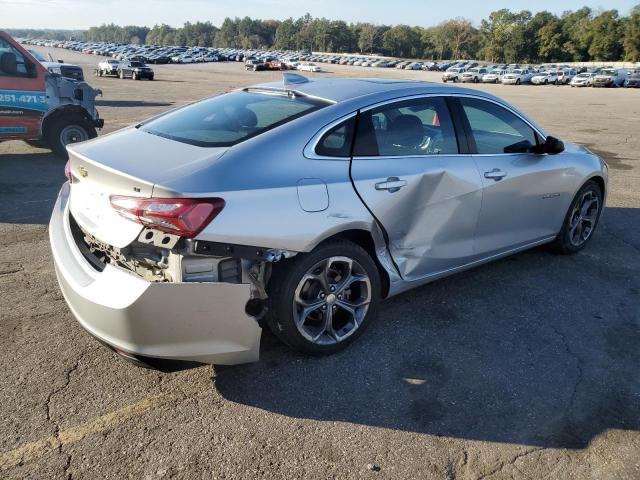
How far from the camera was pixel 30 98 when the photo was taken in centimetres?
882

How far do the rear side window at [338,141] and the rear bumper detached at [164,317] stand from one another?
98 centimetres

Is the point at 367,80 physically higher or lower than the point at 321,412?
higher

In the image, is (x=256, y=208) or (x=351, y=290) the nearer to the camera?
(x=256, y=208)

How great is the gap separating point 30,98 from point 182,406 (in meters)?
7.77

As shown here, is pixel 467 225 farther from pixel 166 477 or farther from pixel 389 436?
pixel 166 477

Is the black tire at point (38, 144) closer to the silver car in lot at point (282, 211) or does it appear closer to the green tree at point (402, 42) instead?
the silver car in lot at point (282, 211)

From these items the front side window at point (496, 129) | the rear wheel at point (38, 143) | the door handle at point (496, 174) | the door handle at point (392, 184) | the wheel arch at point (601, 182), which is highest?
the front side window at point (496, 129)

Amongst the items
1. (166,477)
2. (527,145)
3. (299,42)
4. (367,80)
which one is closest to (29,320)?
(166,477)

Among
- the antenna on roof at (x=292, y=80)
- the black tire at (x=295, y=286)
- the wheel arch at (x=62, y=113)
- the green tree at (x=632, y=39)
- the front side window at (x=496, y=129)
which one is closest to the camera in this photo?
the black tire at (x=295, y=286)

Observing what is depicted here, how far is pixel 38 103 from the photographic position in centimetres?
892

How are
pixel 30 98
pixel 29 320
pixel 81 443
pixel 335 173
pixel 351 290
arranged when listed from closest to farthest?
pixel 81 443
pixel 335 173
pixel 351 290
pixel 29 320
pixel 30 98

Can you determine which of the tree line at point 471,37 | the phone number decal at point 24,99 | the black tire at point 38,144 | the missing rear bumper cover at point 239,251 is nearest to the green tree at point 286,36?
the tree line at point 471,37

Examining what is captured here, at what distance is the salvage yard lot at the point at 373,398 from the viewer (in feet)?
8.50

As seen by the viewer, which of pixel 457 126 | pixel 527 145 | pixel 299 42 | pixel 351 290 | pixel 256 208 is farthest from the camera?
pixel 299 42
